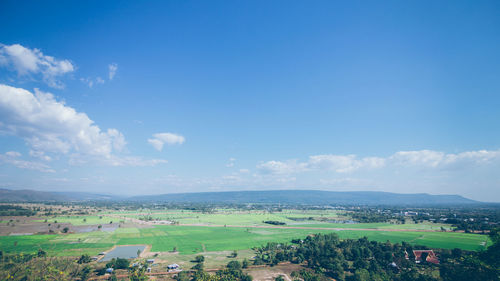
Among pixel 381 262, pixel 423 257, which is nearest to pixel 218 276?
pixel 381 262

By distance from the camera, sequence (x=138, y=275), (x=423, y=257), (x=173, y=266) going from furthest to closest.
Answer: (x=423, y=257)
(x=173, y=266)
(x=138, y=275)

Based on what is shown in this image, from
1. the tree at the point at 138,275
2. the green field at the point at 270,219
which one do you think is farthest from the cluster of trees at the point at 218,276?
the green field at the point at 270,219

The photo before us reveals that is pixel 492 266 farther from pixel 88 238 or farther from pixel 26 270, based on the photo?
pixel 88 238

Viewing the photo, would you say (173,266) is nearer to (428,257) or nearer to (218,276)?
(218,276)

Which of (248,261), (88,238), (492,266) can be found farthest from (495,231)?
(88,238)

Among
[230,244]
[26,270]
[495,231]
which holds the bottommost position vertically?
[230,244]

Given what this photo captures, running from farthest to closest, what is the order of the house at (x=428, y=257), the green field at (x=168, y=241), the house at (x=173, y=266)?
the green field at (x=168, y=241)
the house at (x=428, y=257)
the house at (x=173, y=266)

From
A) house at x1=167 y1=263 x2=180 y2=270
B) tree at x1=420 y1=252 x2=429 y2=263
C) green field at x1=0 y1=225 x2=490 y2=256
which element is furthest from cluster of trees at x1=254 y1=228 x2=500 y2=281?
house at x1=167 y1=263 x2=180 y2=270

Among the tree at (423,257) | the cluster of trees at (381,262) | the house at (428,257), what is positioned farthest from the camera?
the house at (428,257)

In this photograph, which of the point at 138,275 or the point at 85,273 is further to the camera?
the point at 85,273

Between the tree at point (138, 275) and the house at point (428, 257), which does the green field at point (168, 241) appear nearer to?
the tree at point (138, 275)

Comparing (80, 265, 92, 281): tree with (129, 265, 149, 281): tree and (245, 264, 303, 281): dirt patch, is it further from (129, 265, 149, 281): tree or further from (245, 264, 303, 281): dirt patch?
(245, 264, 303, 281): dirt patch
